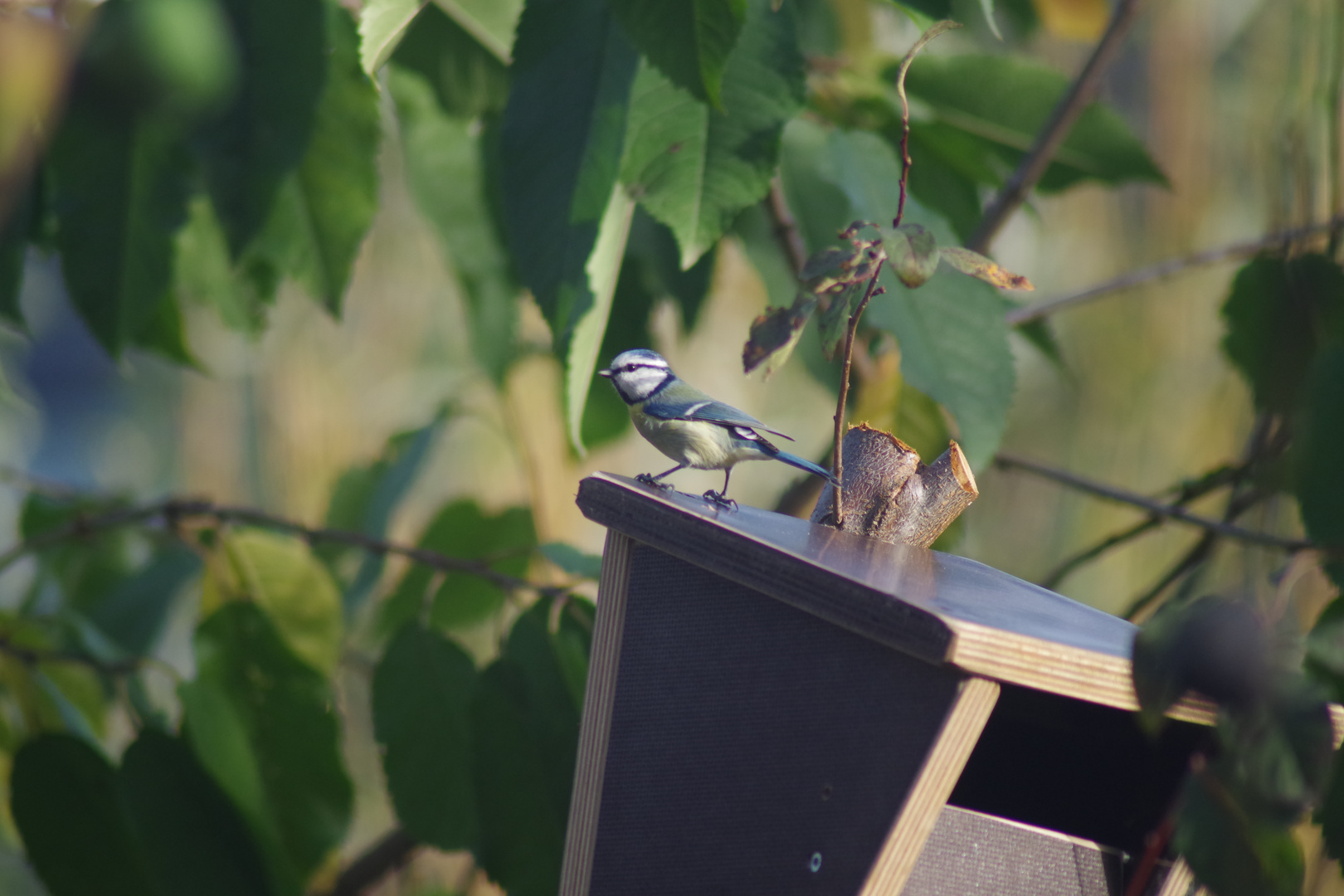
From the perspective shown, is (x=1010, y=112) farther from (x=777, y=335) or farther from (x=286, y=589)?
(x=286, y=589)

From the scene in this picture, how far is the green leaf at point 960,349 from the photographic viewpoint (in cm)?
83

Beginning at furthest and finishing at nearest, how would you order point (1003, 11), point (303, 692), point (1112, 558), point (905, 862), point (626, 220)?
1. point (1112, 558)
2. point (1003, 11)
3. point (303, 692)
4. point (626, 220)
5. point (905, 862)

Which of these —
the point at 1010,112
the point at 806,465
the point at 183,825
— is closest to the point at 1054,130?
the point at 1010,112

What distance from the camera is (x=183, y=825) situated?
99 centimetres

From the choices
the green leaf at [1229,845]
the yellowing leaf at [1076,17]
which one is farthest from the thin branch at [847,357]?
the yellowing leaf at [1076,17]

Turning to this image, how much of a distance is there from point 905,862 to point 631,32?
1.62 ft

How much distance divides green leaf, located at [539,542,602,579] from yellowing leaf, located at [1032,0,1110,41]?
98cm

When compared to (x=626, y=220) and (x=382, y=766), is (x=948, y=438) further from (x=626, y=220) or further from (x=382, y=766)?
(x=382, y=766)

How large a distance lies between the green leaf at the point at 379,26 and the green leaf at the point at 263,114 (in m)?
0.22

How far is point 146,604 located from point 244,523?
19 cm

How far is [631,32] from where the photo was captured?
0.67 meters

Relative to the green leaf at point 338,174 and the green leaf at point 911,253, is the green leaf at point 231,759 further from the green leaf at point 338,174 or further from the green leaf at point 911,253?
the green leaf at point 911,253

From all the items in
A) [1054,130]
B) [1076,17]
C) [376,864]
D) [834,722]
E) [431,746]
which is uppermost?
[1076,17]

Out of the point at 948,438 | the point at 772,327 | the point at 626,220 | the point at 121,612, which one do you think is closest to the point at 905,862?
the point at 772,327
